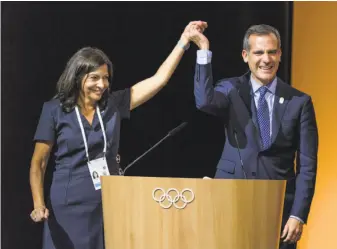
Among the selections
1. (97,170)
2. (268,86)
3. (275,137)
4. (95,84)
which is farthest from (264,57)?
(97,170)

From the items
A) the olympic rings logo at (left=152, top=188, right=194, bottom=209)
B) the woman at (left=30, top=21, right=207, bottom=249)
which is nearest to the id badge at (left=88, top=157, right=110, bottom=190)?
the woman at (left=30, top=21, right=207, bottom=249)

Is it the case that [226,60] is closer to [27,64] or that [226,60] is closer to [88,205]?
[27,64]

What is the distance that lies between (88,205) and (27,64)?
48.4 inches

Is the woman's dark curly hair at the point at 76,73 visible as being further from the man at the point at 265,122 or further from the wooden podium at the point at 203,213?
the wooden podium at the point at 203,213


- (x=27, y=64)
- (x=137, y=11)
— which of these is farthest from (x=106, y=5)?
(x=27, y=64)

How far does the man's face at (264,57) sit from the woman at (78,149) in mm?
272

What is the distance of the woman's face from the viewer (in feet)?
10.2

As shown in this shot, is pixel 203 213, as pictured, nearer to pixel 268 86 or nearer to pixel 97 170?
pixel 97 170

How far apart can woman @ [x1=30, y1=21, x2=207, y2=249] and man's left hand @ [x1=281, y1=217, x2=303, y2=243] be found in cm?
83

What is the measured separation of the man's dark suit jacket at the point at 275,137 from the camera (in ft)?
9.52

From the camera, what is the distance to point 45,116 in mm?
3104

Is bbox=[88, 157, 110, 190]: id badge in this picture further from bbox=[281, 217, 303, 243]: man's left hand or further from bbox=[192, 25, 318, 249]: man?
bbox=[281, 217, 303, 243]: man's left hand

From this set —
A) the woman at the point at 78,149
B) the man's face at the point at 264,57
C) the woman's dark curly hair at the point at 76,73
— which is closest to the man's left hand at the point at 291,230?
the man's face at the point at 264,57

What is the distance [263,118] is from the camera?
9.98 ft
